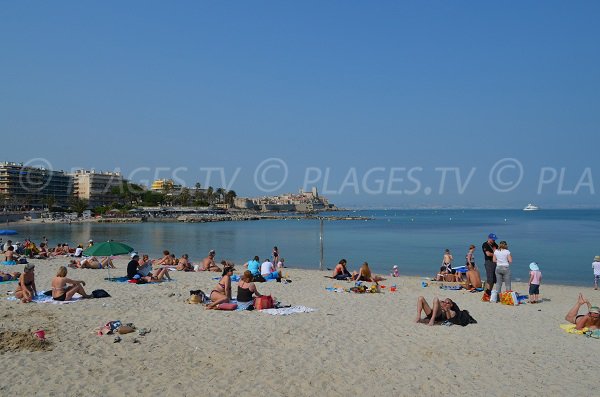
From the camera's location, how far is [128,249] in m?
13.5

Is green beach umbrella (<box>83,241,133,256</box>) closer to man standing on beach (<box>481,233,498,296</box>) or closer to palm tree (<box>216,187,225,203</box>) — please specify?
man standing on beach (<box>481,233,498,296</box>)

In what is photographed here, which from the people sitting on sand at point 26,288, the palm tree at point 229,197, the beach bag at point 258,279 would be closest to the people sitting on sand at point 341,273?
the beach bag at point 258,279

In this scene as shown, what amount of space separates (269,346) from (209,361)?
110 cm

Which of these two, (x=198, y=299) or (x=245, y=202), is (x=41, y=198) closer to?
(x=245, y=202)

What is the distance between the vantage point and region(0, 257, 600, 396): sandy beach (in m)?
5.63

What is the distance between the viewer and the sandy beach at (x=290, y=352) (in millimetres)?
5629

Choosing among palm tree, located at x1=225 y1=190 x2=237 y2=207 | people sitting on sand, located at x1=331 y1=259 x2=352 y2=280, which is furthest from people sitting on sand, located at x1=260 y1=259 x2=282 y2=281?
palm tree, located at x1=225 y1=190 x2=237 y2=207

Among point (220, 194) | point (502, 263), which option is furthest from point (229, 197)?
point (502, 263)

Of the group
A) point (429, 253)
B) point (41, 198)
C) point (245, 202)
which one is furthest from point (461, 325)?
point (245, 202)

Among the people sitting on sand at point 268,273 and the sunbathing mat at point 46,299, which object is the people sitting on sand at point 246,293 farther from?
the people sitting on sand at point 268,273

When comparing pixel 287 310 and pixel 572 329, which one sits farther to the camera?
pixel 287 310

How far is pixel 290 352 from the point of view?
7.00 m

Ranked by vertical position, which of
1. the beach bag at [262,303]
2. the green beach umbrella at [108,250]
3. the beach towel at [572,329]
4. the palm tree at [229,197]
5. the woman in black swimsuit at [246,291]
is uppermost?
the palm tree at [229,197]

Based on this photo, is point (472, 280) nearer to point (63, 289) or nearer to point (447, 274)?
point (447, 274)
